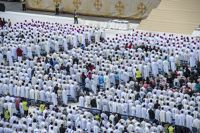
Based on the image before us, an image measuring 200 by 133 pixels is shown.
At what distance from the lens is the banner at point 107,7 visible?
41.0 m

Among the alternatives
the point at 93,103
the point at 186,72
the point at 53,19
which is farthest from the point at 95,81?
the point at 53,19

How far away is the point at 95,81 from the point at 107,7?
15391 mm

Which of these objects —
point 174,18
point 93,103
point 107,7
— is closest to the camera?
point 93,103

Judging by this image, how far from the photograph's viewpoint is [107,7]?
42062 millimetres

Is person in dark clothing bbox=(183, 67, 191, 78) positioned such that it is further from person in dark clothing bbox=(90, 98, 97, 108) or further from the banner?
the banner

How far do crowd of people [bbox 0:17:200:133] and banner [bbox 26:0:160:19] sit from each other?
21.6 feet

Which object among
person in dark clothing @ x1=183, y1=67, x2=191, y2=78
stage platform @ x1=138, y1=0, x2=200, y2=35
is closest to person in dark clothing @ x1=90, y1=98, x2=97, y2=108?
person in dark clothing @ x1=183, y1=67, x2=191, y2=78

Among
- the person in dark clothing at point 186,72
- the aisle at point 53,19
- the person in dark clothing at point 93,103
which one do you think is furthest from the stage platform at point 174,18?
the person in dark clothing at point 93,103

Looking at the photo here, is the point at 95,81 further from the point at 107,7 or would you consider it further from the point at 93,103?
the point at 107,7

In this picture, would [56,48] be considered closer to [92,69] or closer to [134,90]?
[92,69]

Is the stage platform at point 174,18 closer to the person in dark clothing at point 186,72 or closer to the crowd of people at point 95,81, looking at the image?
the crowd of people at point 95,81

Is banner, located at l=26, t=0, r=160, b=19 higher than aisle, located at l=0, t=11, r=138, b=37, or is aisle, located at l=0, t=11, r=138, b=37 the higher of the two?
banner, located at l=26, t=0, r=160, b=19

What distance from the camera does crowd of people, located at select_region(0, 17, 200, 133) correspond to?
76.6ft

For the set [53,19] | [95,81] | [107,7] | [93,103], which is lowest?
[93,103]
